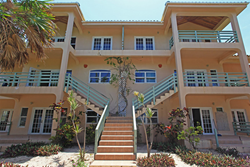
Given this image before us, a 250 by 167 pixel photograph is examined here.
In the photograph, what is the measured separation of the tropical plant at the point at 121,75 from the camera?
37.3ft

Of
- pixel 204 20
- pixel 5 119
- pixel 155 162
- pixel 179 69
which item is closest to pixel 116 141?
pixel 155 162

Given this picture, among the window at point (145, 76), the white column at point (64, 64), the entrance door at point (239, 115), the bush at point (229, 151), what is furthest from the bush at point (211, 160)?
the white column at point (64, 64)

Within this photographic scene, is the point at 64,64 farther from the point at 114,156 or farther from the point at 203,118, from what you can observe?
the point at 203,118

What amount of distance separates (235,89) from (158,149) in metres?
6.47

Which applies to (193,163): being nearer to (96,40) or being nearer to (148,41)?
(148,41)

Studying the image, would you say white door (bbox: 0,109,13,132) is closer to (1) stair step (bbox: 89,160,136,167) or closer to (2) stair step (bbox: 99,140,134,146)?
(2) stair step (bbox: 99,140,134,146)

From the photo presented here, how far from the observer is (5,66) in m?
7.55

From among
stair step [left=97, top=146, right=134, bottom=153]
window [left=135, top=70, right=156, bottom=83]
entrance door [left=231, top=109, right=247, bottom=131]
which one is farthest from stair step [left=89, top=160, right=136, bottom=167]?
entrance door [left=231, top=109, right=247, bottom=131]

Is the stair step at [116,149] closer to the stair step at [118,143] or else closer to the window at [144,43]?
the stair step at [118,143]

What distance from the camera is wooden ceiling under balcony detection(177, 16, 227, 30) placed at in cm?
1168

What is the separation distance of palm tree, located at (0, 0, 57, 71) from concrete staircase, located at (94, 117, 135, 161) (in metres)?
5.84

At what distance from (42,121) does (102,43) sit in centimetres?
816

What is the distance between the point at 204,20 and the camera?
12117 mm

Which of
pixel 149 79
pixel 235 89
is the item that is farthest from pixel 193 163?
pixel 149 79
